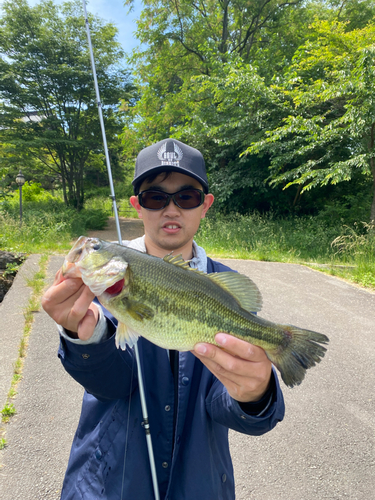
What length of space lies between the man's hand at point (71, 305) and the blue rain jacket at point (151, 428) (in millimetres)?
103

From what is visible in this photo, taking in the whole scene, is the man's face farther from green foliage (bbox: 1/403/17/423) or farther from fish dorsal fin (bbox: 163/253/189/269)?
green foliage (bbox: 1/403/17/423)

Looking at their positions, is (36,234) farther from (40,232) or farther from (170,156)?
(170,156)

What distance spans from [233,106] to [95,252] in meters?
14.3

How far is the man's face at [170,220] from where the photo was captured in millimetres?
1973

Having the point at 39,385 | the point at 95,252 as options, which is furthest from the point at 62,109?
the point at 95,252

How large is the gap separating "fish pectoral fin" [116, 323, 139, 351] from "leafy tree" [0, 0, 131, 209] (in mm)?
18219

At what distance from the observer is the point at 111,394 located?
1.58m

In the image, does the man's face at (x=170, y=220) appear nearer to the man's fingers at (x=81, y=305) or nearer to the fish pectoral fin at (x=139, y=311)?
the fish pectoral fin at (x=139, y=311)

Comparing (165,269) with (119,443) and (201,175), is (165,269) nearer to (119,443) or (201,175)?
(201,175)

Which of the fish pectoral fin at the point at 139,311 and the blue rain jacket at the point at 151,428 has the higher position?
the fish pectoral fin at the point at 139,311

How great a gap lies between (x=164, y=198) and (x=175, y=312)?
0.87m

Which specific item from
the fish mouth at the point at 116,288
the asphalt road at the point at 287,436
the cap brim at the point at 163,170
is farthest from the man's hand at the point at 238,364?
the asphalt road at the point at 287,436

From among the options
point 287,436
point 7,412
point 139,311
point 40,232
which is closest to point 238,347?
point 139,311

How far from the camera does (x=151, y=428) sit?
1740mm
